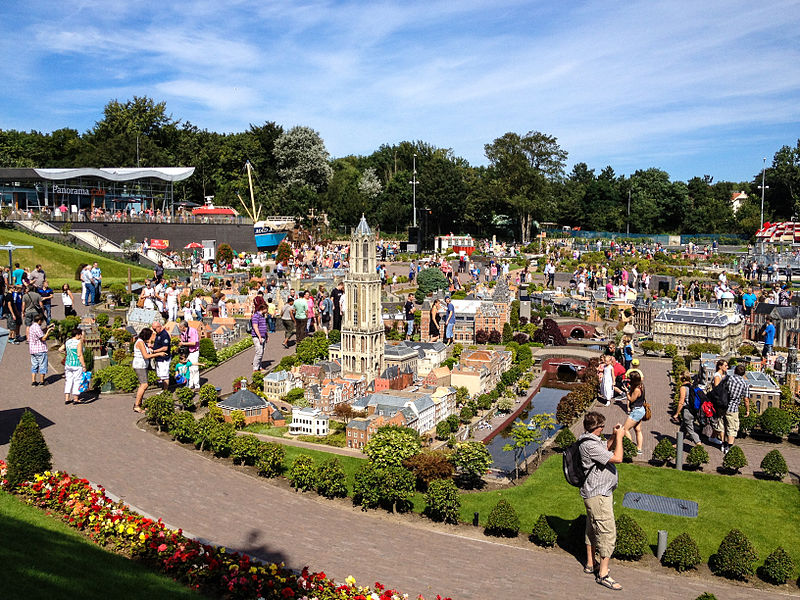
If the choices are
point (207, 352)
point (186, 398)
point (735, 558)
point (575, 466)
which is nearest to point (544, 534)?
point (575, 466)

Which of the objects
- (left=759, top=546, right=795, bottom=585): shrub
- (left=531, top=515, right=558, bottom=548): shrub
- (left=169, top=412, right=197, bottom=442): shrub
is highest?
(left=169, top=412, right=197, bottom=442): shrub

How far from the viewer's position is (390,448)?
53.9 feet

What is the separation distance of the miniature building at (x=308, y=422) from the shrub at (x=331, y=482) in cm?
495

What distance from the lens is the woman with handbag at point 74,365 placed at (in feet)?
62.1

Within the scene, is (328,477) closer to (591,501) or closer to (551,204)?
(591,501)

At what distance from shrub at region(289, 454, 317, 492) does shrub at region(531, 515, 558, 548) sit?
5.51m

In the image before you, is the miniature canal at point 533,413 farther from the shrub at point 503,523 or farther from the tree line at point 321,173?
the tree line at point 321,173

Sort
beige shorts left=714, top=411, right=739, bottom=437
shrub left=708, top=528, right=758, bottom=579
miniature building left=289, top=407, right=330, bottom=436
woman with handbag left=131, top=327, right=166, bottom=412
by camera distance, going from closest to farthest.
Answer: shrub left=708, top=528, right=758, bottom=579 → woman with handbag left=131, top=327, right=166, bottom=412 → beige shorts left=714, top=411, right=739, bottom=437 → miniature building left=289, top=407, right=330, bottom=436

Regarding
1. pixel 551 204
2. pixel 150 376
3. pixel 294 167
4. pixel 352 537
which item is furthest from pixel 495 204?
pixel 352 537

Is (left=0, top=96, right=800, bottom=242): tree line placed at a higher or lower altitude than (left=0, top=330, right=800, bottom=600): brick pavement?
higher

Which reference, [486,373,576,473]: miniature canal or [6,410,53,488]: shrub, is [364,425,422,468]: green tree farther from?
[6,410,53,488]: shrub

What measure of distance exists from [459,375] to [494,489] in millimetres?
9475

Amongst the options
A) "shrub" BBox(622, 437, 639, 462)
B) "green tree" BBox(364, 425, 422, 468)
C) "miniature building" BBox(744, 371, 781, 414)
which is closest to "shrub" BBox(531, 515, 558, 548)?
"green tree" BBox(364, 425, 422, 468)

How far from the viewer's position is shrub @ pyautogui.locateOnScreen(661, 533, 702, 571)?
41.6ft
